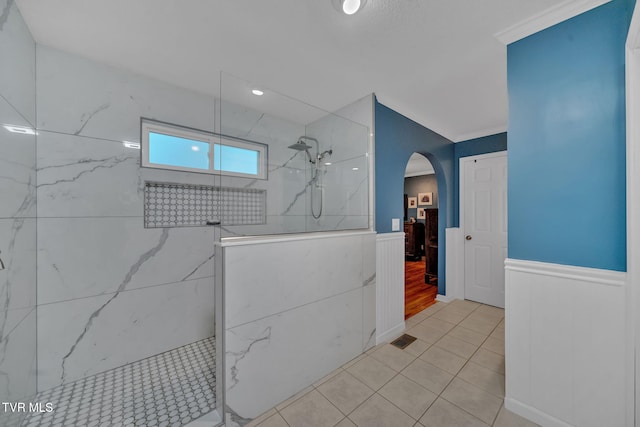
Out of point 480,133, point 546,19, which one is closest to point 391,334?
point 546,19

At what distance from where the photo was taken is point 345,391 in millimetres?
1593

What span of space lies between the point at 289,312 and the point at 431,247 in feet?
11.4

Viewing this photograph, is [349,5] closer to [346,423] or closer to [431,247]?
[346,423]

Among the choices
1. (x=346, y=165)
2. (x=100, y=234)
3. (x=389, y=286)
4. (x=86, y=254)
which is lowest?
(x=389, y=286)

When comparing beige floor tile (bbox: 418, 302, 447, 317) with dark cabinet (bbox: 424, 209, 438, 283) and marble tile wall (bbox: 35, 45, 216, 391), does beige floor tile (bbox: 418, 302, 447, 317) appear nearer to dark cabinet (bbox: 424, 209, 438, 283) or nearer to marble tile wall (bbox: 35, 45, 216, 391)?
dark cabinet (bbox: 424, 209, 438, 283)

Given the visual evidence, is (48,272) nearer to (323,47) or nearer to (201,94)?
(201,94)

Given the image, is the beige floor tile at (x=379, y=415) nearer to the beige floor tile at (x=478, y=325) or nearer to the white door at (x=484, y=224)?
the beige floor tile at (x=478, y=325)

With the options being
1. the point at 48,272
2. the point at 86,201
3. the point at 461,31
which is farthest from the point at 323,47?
the point at 48,272

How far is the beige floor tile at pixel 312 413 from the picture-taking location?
4.43 feet

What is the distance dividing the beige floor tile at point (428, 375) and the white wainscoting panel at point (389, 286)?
0.41 metres

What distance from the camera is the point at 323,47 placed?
1.59 metres

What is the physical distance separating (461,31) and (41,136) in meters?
2.85

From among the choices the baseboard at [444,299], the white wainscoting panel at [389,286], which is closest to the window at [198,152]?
the white wainscoting panel at [389,286]

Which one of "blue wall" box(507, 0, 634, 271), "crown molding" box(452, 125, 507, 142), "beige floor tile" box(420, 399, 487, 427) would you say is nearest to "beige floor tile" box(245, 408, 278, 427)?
"beige floor tile" box(420, 399, 487, 427)
